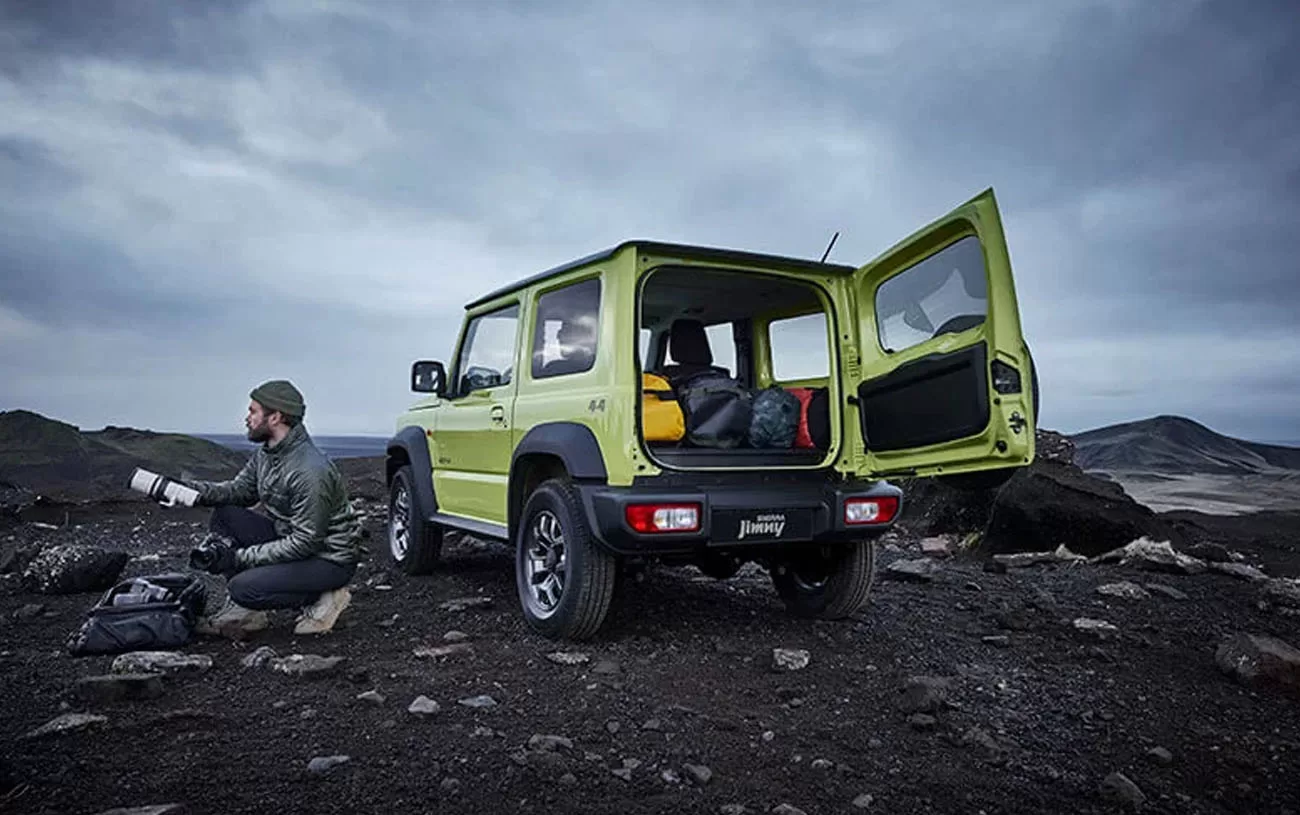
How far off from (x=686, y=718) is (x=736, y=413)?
1969 mm

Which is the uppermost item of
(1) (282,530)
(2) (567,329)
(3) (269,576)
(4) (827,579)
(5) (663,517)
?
(2) (567,329)

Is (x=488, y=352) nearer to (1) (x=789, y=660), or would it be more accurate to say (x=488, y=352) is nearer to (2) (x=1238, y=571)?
(1) (x=789, y=660)

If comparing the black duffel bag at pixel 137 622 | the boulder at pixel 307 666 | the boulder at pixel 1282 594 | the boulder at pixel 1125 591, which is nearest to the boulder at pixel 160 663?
the black duffel bag at pixel 137 622

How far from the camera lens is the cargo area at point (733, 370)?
15.8ft

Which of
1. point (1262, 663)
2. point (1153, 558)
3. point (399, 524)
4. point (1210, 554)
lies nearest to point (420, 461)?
point (399, 524)

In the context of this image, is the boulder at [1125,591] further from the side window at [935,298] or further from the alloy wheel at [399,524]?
the alloy wheel at [399,524]

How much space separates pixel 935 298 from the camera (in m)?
4.47

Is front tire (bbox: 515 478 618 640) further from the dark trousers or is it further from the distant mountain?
the distant mountain

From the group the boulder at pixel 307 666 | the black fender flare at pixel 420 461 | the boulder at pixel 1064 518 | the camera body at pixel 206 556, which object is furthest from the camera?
the boulder at pixel 1064 518

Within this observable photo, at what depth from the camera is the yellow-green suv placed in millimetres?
4215

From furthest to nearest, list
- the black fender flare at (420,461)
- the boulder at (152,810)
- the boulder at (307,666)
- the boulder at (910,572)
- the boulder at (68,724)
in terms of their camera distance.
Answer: the boulder at (910,572) → the black fender flare at (420,461) → the boulder at (307,666) → the boulder at (68,724) → the boulder at (152,810)

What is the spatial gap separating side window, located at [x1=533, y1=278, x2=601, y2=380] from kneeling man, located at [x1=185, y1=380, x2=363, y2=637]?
4.59 feet

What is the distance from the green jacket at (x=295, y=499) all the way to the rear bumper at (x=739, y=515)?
1.51 meters

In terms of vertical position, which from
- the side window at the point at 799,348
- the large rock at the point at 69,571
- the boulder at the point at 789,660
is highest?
the side window at the point at 799,348
